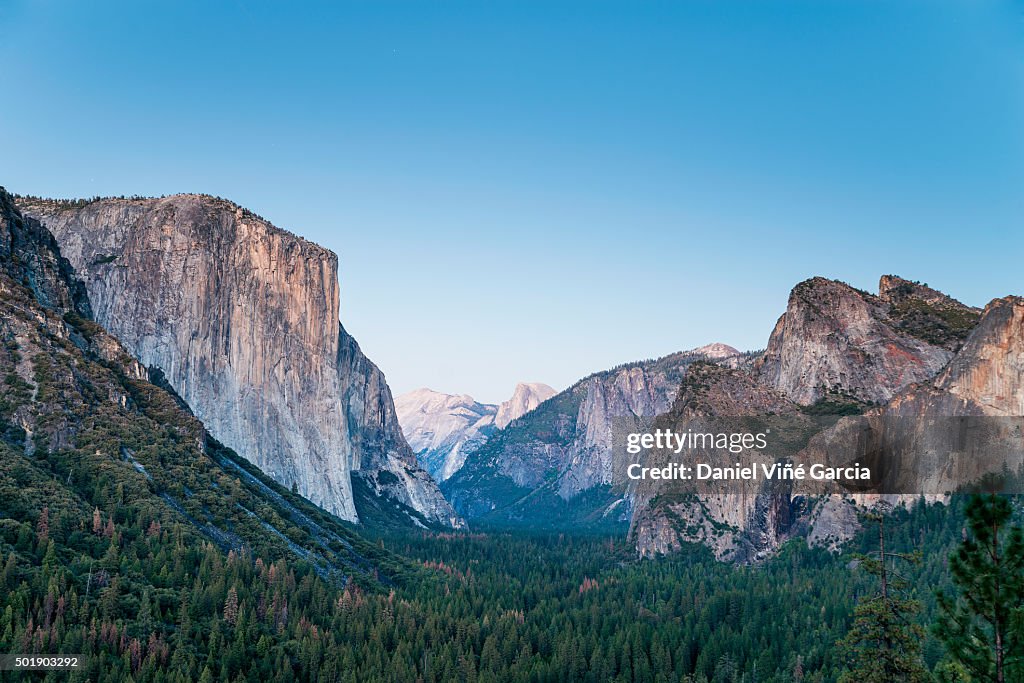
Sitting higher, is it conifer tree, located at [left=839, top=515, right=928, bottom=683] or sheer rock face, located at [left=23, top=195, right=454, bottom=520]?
sheer rock face, located at [left=23, top=195, right=454, bottom=520]

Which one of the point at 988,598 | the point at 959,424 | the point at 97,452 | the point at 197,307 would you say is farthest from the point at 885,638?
the point at 197,307

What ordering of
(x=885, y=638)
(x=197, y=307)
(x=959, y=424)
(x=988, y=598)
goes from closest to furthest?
(x=988, y=598), (x=885, y=638), (x=959, y=424), (x=197, y=307)

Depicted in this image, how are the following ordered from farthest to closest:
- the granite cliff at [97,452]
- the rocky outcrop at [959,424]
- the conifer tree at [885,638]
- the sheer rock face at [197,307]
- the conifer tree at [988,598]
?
the sheer rock face at [197,307]
the rocky outcrop at [959,424]
the granite cliff at [97,452]
the conifer tree at [885,638]
the conifer tree at [988,598]

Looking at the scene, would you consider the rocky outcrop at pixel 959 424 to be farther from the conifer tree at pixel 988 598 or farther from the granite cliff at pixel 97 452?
the conifer tree at pixel 988 598

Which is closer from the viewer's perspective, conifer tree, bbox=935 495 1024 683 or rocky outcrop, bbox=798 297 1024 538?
conifer tree, bbox=935 495 1024 683

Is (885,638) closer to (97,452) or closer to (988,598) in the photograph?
(988,598)

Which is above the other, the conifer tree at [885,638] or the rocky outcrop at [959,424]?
the rocky outcrop at [959,424]

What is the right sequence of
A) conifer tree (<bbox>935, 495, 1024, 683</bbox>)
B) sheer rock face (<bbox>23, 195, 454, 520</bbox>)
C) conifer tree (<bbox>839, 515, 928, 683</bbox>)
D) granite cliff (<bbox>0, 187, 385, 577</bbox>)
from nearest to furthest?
conifer tree (<bbox>935, 495, 1024, 683</bbox>), conifer tree (<bbox>839, 515, 928, 683</bbox>), granite cliff (<bbox>0, 187, 385, 577</bbox>), sheer rock face (<bbox>23, 195, 454, 520</bbox>)

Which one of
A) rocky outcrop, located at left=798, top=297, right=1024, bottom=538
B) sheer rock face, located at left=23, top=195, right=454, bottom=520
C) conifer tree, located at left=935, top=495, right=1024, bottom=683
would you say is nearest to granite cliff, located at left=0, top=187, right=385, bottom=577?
sheer rock face, located at left=23, top=195, right=454, bottom=520

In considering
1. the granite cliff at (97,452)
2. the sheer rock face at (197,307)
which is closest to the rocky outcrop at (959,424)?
the granite cliff at (97,452)

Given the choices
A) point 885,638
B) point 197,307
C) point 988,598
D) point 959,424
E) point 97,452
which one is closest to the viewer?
point 988,598

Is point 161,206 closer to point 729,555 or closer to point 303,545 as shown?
point 303,545

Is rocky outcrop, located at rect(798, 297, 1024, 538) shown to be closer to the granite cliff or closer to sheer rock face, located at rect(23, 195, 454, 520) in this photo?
the granite cliff
